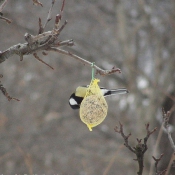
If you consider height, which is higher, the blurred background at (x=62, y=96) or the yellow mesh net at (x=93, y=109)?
the yellow mesh net at (x=93, y=109)

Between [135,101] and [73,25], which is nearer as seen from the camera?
[135,101]

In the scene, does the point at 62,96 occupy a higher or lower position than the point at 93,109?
lower

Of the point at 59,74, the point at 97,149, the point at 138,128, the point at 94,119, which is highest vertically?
the point at 94,119

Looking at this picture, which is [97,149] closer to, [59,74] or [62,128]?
[62,128]

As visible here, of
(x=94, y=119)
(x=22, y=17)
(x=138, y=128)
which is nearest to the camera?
(x=94, y=119)

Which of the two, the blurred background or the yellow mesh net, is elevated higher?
the yellow mesh net

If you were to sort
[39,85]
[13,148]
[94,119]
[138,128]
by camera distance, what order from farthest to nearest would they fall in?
[39,85], [13,148], [138,128], [94,119]

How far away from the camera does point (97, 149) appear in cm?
760

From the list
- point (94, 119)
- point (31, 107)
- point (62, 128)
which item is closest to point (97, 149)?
point (62, 128)

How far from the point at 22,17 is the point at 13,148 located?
2.37m

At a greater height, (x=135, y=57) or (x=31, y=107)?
(x=135, y=57)

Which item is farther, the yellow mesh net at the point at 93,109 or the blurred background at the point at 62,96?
the blurred background at the point at 62,96

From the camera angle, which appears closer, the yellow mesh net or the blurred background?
the yellow mesh net

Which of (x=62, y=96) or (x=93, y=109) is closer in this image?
(x=93, y=109)
